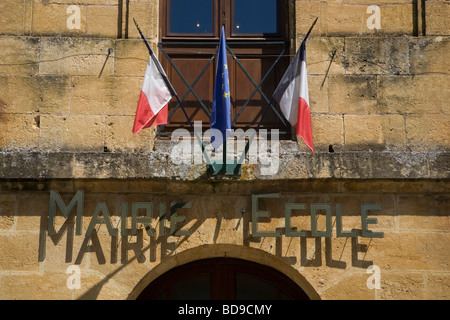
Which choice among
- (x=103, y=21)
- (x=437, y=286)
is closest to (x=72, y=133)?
(x=103, y=21)

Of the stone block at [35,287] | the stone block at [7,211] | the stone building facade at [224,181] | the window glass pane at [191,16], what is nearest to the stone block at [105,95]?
the stone building facade at [224,181]

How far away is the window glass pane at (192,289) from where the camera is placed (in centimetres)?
748

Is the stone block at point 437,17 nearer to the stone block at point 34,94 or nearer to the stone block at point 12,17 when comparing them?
the stone block at point 34,94

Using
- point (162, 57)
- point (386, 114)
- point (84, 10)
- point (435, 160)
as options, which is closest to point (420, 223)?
point (435, 160)

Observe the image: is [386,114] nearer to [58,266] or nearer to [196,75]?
[196,75]

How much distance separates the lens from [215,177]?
23.2 feet

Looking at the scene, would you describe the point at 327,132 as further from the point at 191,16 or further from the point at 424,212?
the point at 191,16

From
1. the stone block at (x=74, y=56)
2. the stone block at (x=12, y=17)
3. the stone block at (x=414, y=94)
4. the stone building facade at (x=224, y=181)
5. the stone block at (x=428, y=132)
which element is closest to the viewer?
the stone building facade at (x=224, y=181)

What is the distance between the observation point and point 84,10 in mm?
7668

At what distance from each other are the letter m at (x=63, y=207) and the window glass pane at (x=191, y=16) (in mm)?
2032

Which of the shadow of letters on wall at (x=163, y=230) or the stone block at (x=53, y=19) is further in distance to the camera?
the stone block at (x=53, y=19)

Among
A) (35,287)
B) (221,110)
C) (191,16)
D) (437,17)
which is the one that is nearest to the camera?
(221,110)

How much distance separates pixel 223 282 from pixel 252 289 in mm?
294

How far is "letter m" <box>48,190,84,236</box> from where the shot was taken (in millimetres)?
7000
